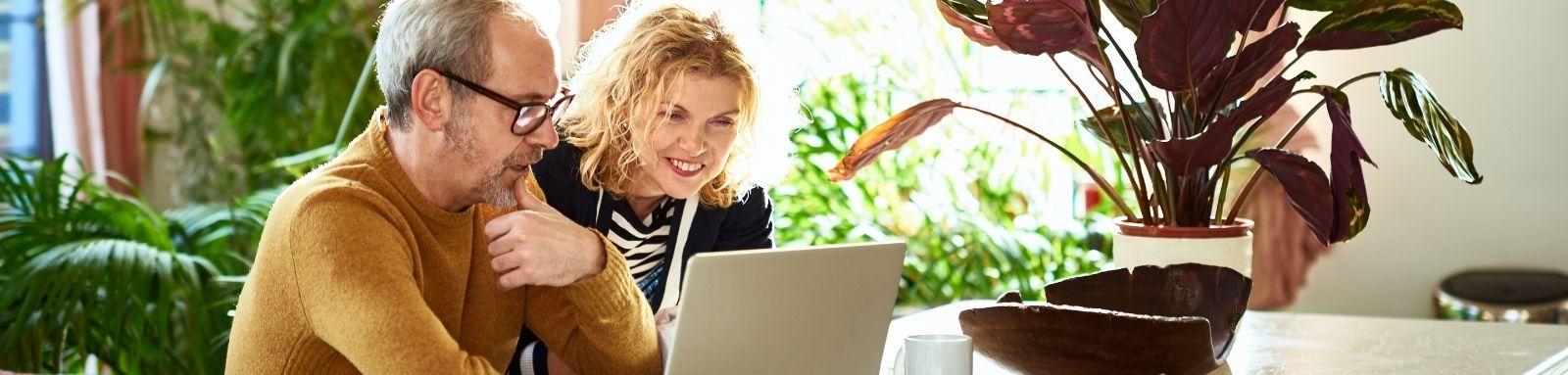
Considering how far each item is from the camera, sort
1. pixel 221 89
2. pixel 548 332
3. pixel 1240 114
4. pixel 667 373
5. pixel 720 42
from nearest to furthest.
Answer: pixel 667 373, pixel 548 332, pixel 1240 114, pixel 720 42, pixel 221 89

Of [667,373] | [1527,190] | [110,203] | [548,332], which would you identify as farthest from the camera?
[1527,190]

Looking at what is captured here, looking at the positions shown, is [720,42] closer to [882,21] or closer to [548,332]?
[548,332]

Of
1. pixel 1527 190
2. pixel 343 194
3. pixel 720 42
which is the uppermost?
pixel 720 42

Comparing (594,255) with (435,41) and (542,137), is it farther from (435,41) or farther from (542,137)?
(435,41)

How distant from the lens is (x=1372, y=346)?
1.95 meters

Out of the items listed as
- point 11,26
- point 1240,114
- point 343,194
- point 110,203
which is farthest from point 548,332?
point 11,26

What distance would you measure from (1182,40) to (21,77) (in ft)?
10.8

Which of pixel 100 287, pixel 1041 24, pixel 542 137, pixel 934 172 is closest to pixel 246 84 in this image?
pixel 100 287

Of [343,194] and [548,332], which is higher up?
[343,194]

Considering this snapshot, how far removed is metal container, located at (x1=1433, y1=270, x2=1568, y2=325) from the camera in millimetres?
3420

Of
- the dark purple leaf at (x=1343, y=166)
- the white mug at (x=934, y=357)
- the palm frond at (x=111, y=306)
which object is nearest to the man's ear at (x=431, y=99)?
the white mug at (x=934, y=357)

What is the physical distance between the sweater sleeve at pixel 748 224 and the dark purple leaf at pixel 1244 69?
680 millimetres

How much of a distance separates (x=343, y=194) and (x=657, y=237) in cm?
85

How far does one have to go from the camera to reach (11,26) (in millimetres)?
3846
